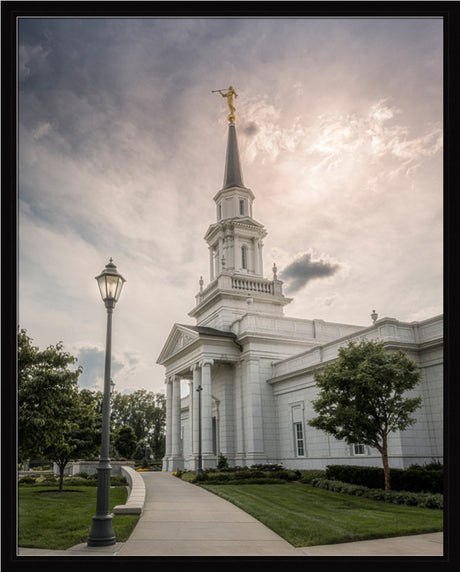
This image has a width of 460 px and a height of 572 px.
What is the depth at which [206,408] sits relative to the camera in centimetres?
3434

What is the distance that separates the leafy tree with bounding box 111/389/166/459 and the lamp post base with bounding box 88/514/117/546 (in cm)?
6910

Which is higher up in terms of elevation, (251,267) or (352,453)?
(251,267)

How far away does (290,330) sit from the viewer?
118 ft

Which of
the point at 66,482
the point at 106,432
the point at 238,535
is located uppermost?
the point at 106,432

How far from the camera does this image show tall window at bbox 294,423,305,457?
30328 mm

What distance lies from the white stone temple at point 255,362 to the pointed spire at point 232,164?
107 millimetres

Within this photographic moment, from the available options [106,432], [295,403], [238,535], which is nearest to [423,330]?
[295,403]

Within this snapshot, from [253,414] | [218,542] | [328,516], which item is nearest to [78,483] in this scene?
[253,414]

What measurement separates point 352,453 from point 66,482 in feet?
59.4

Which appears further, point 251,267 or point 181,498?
point 251,267

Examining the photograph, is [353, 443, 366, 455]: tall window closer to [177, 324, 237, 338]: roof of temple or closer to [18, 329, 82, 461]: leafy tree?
[177, 324, 237, 338]: roof of temple

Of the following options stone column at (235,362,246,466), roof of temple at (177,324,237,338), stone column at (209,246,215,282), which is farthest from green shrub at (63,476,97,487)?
stone column at (209,246,215,282)

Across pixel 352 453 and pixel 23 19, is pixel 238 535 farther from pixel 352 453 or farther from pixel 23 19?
pixel 352 453
